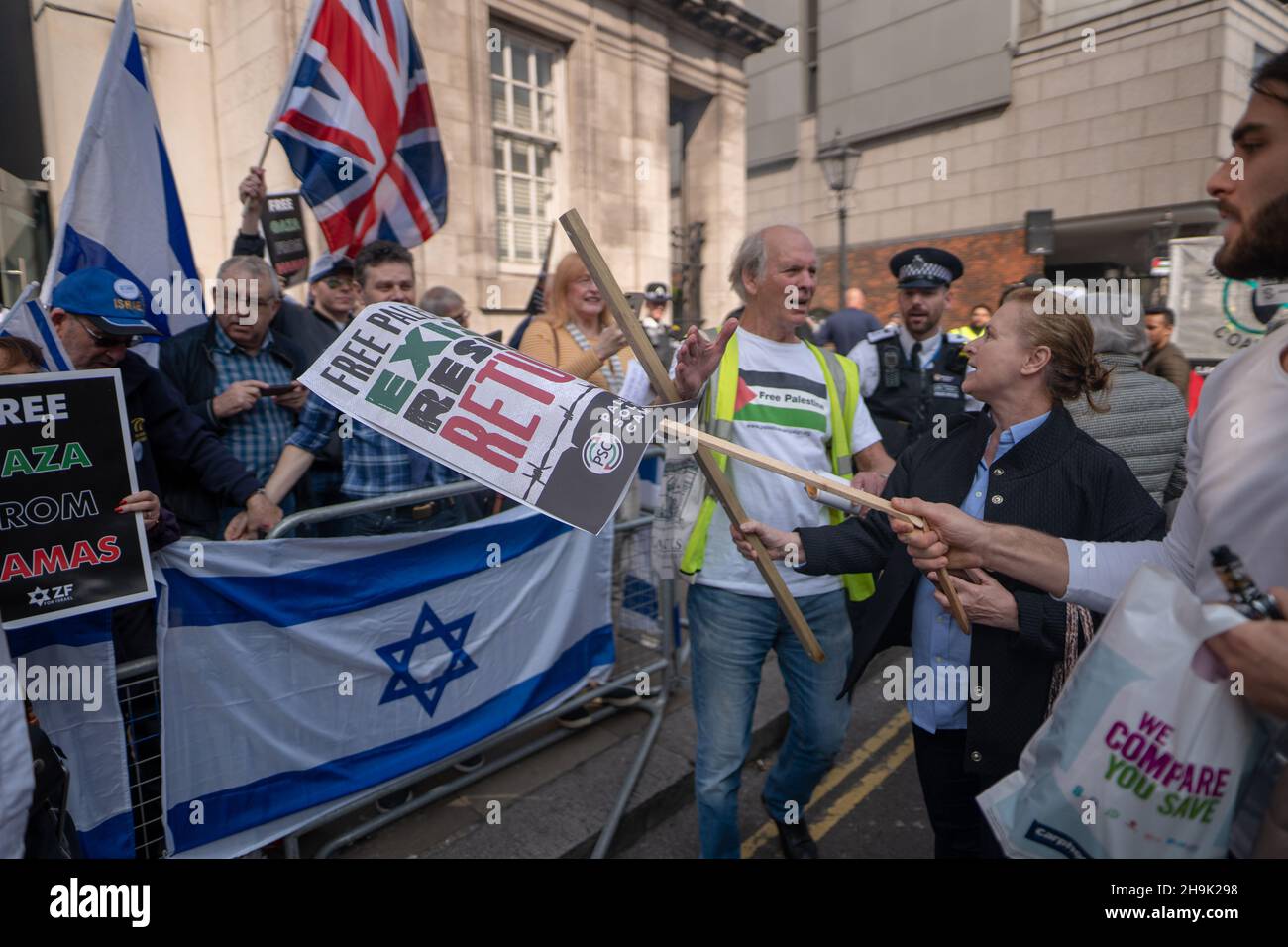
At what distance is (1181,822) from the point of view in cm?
108

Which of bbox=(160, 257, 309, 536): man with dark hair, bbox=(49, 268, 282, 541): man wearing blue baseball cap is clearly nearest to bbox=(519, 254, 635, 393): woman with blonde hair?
bbox=(160, 257, 309, 536): man with dark hair

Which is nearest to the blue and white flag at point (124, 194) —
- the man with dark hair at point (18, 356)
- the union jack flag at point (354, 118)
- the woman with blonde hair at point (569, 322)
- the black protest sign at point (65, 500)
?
the union jack flag at point (354, 118)

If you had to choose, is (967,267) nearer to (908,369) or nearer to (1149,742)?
(908,369)

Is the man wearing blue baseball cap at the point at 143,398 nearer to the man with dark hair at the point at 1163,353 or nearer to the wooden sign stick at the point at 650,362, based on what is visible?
the wooden sign stick at the point at 650,362

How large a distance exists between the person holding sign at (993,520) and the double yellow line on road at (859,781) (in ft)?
3.36

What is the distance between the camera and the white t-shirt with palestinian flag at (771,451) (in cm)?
252

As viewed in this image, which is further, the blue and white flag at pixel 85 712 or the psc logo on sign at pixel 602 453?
the blue and white flag at pixel 85 712

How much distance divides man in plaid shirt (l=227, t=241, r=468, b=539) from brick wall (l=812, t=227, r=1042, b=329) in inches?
583

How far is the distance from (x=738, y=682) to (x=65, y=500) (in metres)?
2.08

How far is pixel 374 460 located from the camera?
10.3ft

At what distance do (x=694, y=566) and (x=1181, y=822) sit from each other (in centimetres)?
161

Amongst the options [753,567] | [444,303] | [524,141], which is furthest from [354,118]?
[524,141]

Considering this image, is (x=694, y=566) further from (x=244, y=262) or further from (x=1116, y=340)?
(x=244, y=262)
